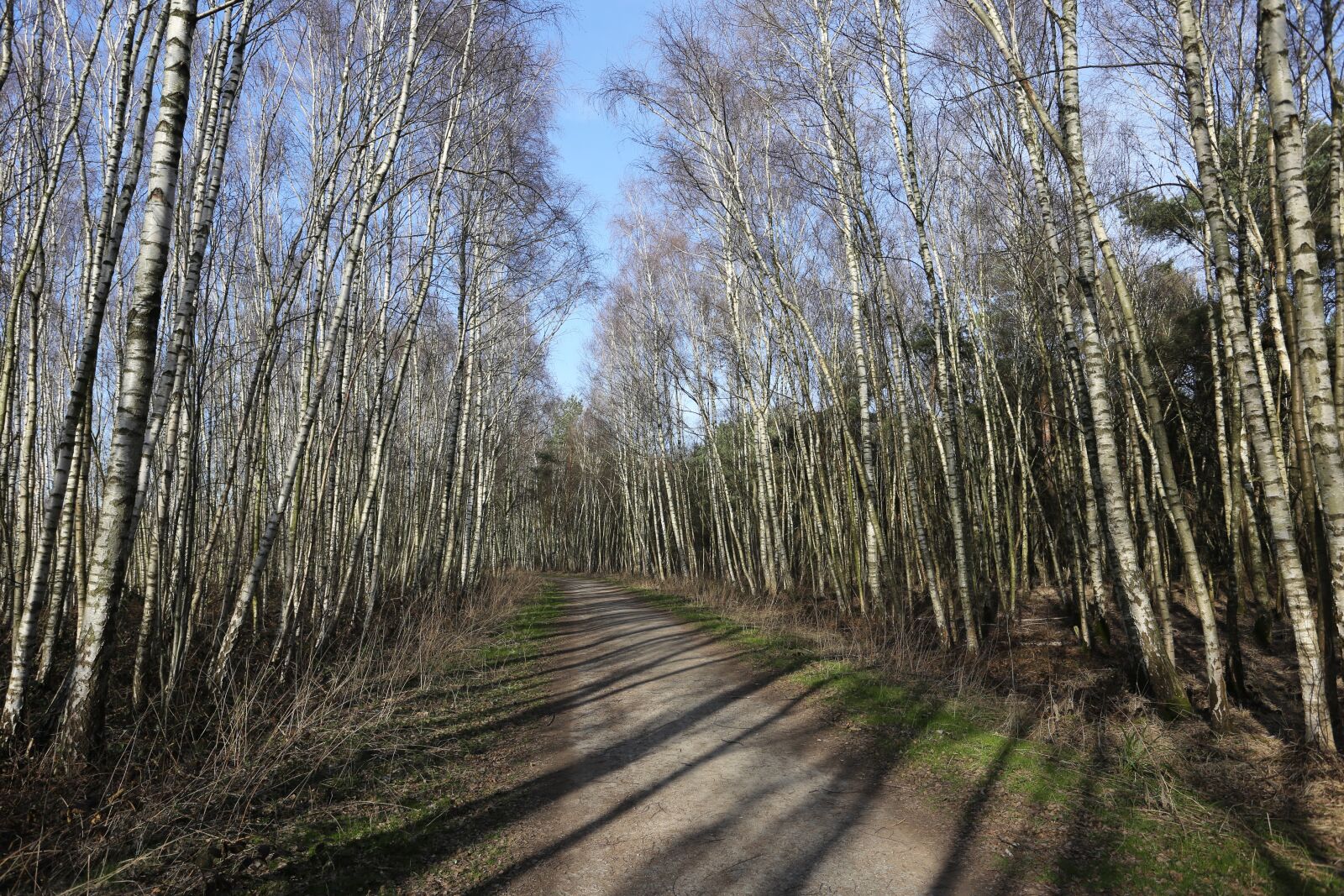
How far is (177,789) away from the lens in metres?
3.54

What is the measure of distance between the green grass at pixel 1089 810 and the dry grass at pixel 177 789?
149 inches

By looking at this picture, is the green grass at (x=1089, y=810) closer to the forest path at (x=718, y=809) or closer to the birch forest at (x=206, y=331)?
the forest path at (x=718, y=809)

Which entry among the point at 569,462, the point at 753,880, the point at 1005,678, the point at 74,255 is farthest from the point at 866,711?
the point at 569,462

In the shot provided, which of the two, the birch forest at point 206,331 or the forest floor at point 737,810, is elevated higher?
the birch forest at point 206,331

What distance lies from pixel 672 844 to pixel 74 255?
41.2 feet

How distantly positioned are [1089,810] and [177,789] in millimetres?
4853

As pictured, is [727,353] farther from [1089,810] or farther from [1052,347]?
[1089,810]

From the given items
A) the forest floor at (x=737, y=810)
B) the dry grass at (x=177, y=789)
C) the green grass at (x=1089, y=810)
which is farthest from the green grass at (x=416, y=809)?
the green grass at (x=1089, y=810)

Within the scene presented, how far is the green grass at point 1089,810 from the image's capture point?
3.09 m

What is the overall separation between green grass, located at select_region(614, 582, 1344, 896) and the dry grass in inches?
149

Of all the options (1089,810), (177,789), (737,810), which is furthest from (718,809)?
(177,789)

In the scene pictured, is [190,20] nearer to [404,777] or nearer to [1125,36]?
[404,777]

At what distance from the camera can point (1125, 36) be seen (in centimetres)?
823

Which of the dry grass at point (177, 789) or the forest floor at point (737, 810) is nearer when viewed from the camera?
the dry grass at point (177, 789)
